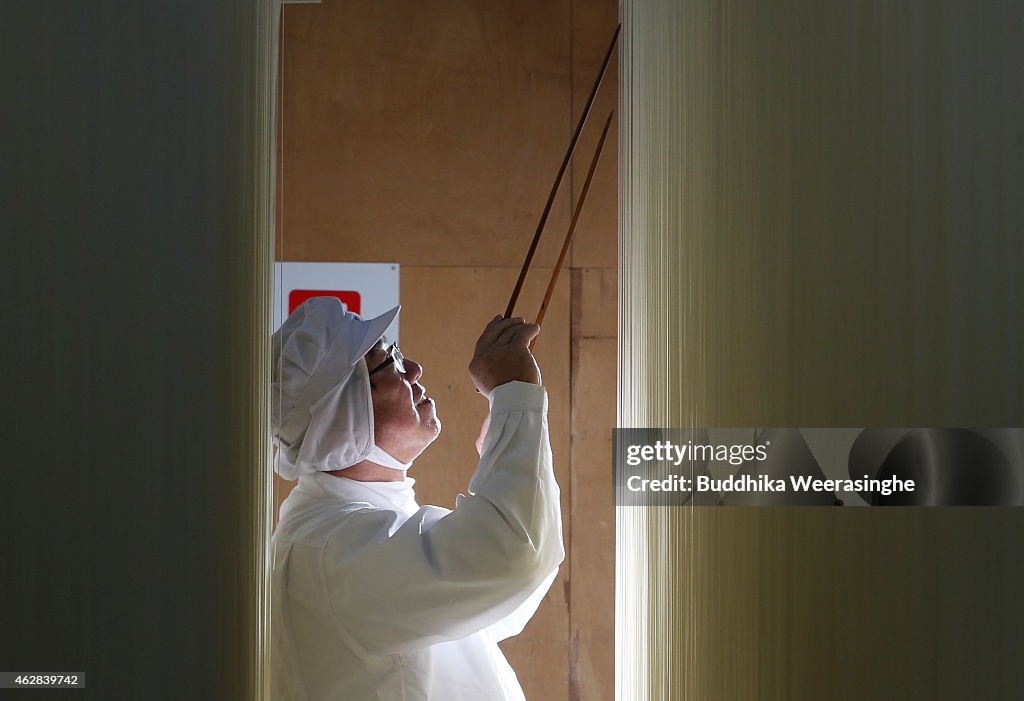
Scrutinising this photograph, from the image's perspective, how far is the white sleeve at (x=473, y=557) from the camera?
1.23m

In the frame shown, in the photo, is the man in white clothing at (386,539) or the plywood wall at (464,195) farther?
the plywood wall at (464,195)

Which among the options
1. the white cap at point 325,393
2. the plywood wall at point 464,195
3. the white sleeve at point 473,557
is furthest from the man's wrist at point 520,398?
the plywood wall at point 464,195

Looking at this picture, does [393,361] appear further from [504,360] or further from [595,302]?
[595,302]

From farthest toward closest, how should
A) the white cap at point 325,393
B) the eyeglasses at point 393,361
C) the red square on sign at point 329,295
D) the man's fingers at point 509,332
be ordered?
the red square on sign at point 329,295
the eyeglasses at point 393,361
the white cap at point 325,393
the man's fingers at point 509,332

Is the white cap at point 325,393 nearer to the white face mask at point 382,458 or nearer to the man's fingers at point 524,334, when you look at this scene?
the white face mask at point 382,458

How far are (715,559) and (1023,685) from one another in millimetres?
283

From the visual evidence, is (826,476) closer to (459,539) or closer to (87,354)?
(87,354)

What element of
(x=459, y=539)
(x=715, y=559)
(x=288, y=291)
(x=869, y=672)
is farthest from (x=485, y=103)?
(x=869, y=672)

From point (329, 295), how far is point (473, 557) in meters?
1.20

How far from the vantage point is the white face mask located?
5.10ft

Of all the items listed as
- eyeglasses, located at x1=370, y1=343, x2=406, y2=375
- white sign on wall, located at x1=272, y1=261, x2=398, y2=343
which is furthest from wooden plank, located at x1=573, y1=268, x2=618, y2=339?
eyeglasses, located at x1=370, y1=343, x2=406, y2=375

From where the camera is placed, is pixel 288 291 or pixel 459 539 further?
pixel 288 291

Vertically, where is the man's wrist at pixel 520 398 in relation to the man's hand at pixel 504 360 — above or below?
below

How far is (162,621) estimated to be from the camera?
2.09ft
